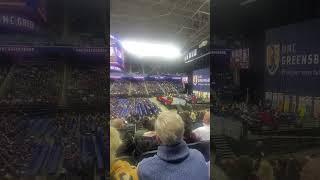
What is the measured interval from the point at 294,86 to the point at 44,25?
146 cm

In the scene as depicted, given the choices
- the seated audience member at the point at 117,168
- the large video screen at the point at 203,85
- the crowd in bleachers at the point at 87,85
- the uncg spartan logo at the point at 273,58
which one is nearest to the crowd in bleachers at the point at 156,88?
the large video screen at the point at 203,85

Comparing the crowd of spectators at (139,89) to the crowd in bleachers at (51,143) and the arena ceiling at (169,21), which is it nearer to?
the arena ceiling at (169,21)

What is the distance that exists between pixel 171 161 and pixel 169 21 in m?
5.73

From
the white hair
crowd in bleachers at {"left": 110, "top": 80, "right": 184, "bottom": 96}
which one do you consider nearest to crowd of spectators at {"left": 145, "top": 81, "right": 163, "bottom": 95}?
crowd in bleachers at {"left": 110, "top": 80, "right": 184, "bottom": 96}

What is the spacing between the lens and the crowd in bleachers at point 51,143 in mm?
1303

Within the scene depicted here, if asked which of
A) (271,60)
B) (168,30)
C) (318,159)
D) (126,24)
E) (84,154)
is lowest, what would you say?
(318,159)

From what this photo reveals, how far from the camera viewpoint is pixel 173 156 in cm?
119

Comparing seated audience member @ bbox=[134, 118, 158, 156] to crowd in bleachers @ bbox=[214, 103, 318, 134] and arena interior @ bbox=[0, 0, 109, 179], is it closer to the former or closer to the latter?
crowd in bleachers @ bbox=[214, 103, 318, 134]

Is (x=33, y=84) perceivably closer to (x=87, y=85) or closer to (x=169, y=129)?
(x=87, y=85)

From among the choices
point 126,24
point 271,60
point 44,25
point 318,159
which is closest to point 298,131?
point 318,159

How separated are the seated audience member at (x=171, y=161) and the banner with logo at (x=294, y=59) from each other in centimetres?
91

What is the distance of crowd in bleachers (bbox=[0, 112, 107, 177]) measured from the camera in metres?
1.30

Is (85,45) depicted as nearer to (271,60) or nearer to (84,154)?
(84,154)

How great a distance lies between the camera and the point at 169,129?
120 centimetres
